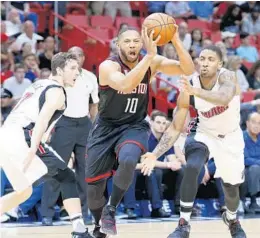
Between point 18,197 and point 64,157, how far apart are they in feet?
7.41

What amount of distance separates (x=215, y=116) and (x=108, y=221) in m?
1.51

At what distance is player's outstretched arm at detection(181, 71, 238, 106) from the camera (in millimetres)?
7078

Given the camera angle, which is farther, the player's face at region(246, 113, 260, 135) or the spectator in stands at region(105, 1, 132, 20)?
the spectator in stands at region(105, 1, 132, 20)

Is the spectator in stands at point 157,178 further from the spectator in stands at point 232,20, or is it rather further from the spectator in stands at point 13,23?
the spectator in stands at point 232,20

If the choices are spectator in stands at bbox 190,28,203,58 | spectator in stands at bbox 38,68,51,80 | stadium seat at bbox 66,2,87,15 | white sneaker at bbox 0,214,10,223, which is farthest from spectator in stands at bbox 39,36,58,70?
white sneaker at bbox 0,214,10,223

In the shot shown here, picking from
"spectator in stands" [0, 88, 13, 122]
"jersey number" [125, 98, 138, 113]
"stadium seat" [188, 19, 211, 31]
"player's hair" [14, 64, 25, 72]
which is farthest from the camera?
"stadium seat" [188, 19, 211, 31]

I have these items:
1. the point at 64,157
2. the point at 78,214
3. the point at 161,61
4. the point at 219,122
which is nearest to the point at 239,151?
the point at 219,122

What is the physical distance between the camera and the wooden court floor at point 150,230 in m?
8.95

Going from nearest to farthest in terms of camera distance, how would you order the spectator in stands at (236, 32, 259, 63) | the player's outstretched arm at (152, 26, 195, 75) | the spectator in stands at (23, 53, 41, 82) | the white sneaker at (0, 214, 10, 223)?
the player's outstretched arm at (152, 26, 195, 75) → the white sneaker at (0, 214, 10, 223) → the spectator in stands at (23, 53, 41, 82) → the spectator in stands at (236, 32, 259, 63)

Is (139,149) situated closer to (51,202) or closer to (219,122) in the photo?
(219,122)

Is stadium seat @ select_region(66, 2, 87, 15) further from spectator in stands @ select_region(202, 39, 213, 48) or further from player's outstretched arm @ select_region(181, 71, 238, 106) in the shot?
player's outstretched arm @ select_region(181, 71, 238, 106)

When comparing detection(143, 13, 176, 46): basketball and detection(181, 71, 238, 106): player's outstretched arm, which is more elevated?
detection(143, 13, 176, 46): basketball

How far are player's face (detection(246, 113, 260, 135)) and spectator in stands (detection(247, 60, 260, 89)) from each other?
8.51 feet

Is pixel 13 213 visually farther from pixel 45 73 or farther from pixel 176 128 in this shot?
pixel 176 128
